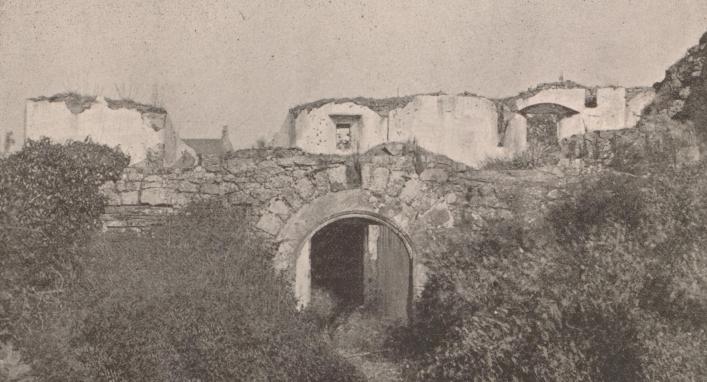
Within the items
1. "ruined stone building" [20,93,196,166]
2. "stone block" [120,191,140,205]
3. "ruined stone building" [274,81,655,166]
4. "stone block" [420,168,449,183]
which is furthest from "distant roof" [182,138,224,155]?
"stone block" [420,168,449,183]

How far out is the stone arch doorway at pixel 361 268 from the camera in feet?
38.0

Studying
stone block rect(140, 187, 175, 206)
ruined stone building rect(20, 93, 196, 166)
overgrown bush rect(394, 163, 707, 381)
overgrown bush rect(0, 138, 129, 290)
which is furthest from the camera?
ruined stone building rect(20, 93, 196, 166)

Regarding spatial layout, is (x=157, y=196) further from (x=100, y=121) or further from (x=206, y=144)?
(x=206, y=144)

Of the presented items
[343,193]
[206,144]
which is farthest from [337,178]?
[206,144]

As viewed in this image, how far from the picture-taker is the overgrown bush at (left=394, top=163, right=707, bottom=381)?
5.09 meters

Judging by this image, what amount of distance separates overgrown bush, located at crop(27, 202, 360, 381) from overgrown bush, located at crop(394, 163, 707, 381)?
56.9 inches

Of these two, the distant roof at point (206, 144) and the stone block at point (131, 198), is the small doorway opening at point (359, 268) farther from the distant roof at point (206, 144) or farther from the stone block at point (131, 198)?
the distant roof at point (206, 144)

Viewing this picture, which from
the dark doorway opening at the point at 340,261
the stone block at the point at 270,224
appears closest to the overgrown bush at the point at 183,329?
the stone block at the point at 270,224

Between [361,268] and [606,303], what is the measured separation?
394 inches

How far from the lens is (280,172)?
26.9 ft

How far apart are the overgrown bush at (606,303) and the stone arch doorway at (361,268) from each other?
15.0 ft

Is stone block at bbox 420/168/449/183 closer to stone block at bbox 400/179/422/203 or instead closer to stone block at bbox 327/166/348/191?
stone block at bbox 400/179/422/203

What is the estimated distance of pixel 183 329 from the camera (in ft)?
20.7

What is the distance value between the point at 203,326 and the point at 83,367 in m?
1.26
